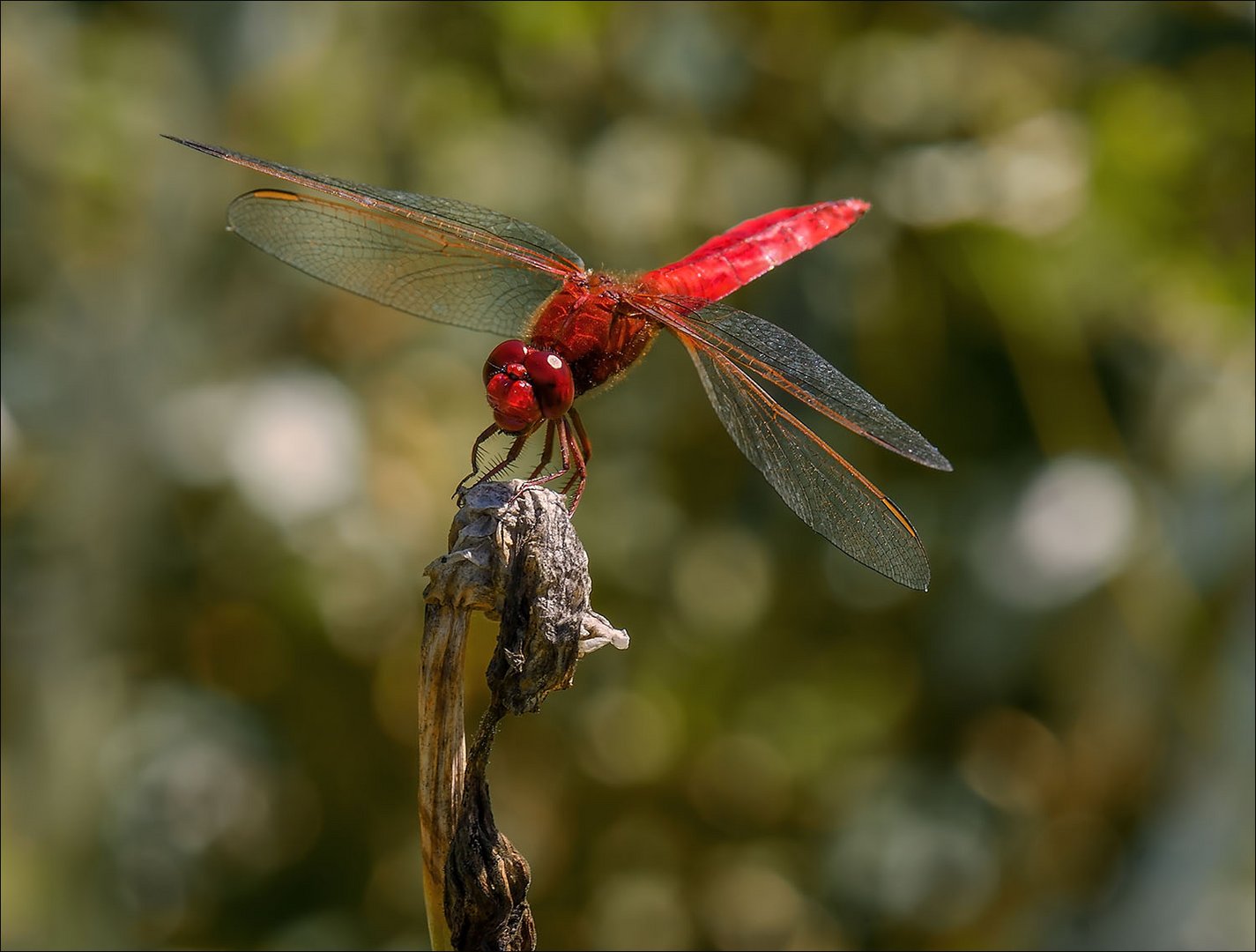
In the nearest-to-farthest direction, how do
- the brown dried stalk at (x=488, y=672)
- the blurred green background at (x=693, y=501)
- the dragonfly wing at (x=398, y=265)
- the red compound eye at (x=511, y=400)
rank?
1. the brown dried stalk at (x=488, y=672)
2. the red compound eye at (x=511, y=400)
3. the dragonfly wing at (x=398, y=265)
4. the blurred green background at (x=693, y=501)

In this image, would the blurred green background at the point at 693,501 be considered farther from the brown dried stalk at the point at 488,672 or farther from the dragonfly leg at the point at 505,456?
the brown dried stalk at the point at 488,672

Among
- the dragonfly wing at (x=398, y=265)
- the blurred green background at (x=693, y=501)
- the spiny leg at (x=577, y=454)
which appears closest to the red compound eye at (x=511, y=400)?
the spiny leg at (x=577, y=454)

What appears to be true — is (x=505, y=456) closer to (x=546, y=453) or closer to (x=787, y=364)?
(x=546, y=453)

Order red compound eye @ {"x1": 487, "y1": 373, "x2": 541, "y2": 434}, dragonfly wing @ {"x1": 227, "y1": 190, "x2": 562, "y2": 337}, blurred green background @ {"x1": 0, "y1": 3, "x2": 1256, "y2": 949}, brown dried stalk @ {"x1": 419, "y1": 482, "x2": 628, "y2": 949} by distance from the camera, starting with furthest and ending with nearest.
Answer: blurred green background @ {"x1": 0, "y1": 3, "x2": 1256, "y2": 949} → dragonfly wing @ {"x1": 227, "y1": 190, "x2": 562, "y2": 337} → red compound eye @ {"x1": 487, "y1": 373, "x2": 541, "y2": 434} → brown dried stalk @ {"x1": 419, "y1": 482, "x2": 628, "y2": 949}

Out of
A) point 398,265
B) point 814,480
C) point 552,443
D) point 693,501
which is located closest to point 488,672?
point 552,443

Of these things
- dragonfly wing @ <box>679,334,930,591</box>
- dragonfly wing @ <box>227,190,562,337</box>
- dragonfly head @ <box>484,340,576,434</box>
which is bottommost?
dragonfly wing @ <box>679,334,930,591</box>

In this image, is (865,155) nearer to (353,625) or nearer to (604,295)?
(604,295)

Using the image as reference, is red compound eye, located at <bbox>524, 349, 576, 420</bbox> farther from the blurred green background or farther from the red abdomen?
the blurred green background

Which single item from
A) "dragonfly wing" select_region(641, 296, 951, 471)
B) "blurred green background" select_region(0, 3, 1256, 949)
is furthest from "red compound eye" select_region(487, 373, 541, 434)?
"blurred green background" select_region(0, 3, 1256, 949)

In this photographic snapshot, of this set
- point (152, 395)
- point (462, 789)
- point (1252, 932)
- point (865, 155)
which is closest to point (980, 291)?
point (865, 155)
